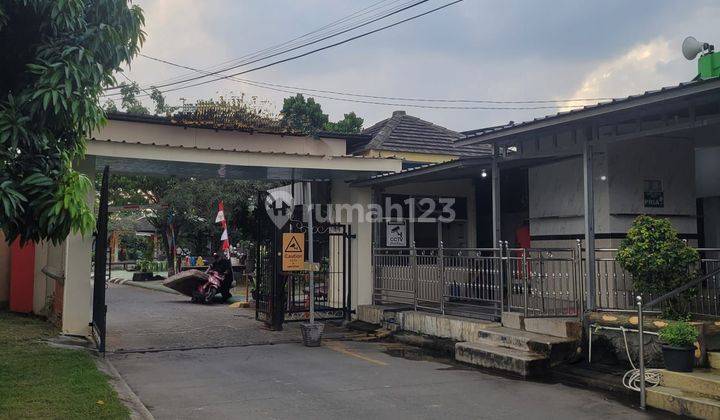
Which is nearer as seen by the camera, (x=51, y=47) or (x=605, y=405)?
(x=51, y=47)

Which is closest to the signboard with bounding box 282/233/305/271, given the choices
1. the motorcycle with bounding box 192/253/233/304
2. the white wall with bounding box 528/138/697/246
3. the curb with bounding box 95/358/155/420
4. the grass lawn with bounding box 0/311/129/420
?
the curb with bounding box 95/358/155/420

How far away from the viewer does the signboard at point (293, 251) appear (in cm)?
1134

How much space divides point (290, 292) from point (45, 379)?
6.11m

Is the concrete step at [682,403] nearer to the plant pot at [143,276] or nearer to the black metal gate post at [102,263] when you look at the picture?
the black metal gate post at [102,263]

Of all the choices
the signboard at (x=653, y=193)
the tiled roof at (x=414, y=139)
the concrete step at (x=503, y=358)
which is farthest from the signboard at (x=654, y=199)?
the tiled roof at (x=414, y=139)

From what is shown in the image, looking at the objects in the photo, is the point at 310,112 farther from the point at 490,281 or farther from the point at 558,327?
the point at 558,327

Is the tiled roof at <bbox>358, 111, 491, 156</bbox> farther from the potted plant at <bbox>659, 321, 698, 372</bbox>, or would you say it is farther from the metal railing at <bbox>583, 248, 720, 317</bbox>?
the potted plant at <bbox>659, 321, 698, 372</bbox>

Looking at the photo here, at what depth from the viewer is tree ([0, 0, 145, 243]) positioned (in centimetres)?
453

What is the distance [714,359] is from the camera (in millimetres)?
7160

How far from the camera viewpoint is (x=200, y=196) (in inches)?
920

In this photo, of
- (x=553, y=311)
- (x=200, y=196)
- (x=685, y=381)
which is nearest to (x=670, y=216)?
(x=553, y=311)

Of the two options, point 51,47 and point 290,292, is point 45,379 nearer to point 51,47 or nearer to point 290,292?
point 51,47

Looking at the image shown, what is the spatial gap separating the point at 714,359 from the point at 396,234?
763 cm

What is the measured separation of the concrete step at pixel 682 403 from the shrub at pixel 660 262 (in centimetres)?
131
